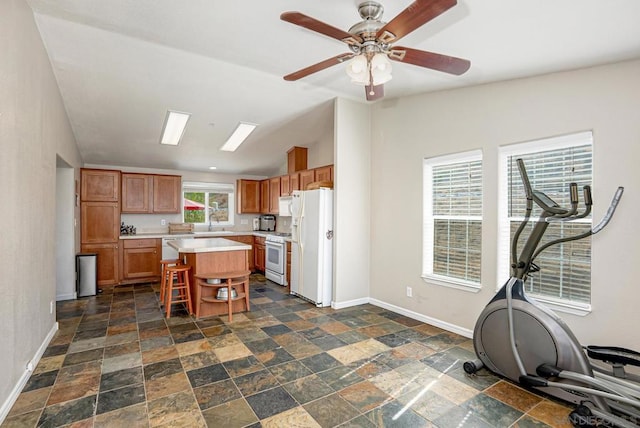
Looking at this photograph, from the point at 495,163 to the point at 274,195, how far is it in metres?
4.77

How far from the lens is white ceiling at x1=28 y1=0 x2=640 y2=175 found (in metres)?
2.20

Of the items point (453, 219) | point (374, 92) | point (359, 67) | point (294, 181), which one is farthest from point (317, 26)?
point (294, 181)

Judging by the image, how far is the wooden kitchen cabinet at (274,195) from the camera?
694 cm

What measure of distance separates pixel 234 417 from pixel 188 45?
3.17 metres

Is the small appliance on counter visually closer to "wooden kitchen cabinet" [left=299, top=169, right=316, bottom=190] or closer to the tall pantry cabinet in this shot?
"wooden kitchen cabinet" [left=299, top=169, right=316, bottom=190]

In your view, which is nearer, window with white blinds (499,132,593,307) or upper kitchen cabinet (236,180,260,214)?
window with white blinds (499,132,593,307)

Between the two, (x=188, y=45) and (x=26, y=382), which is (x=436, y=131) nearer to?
(x=188, y=45)

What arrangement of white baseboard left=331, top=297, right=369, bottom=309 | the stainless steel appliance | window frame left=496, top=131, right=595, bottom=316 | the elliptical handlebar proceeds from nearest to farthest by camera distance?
1. the elliptical handlebar
2. window frame left=496, top=131, right=595, bottom=316
3. white baseboard left=331, top=297, right=369, bottom=309
4. the stainless steel appliance

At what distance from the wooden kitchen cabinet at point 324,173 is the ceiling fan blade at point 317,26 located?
300 cm

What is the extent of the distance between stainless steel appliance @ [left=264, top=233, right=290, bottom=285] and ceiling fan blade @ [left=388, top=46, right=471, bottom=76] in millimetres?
4081

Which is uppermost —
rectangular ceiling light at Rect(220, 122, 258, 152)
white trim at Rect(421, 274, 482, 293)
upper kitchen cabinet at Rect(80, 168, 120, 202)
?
rectangular ceiling light at Rect(220, 122, 258, 152)

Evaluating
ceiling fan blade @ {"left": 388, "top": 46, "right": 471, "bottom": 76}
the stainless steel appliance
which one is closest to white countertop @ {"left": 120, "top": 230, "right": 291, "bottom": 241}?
the stainless steel appliance

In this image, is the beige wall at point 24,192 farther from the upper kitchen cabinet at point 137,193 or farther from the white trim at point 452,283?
the white trim at point 452,283

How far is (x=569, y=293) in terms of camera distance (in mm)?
2734
